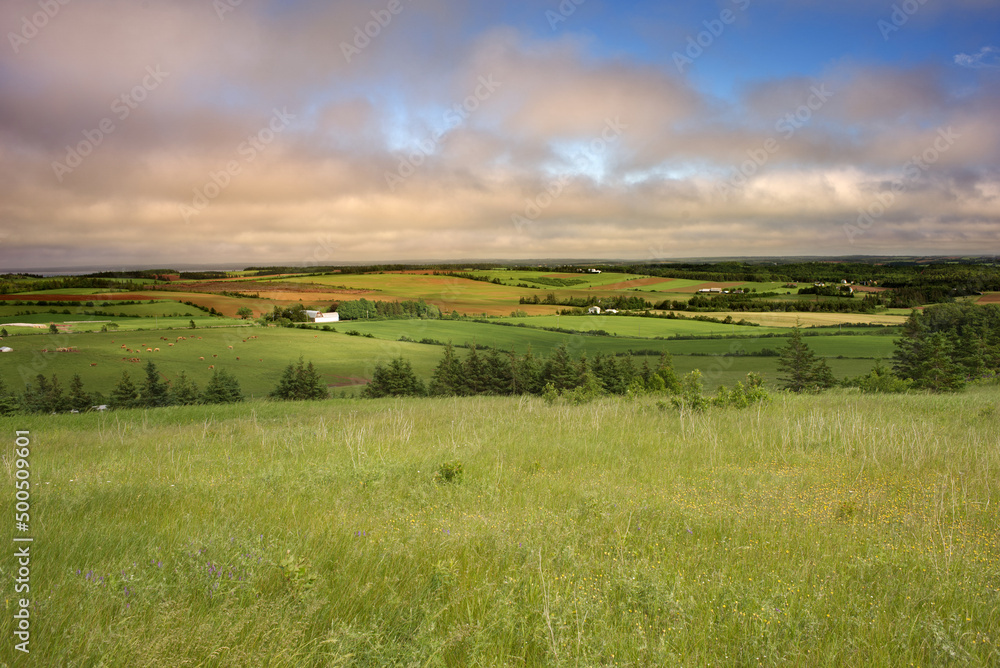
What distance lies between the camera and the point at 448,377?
49156mm

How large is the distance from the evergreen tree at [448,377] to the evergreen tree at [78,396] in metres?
28.1

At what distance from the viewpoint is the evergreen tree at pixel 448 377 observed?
48.5m

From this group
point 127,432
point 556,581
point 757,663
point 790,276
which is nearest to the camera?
point 757,663

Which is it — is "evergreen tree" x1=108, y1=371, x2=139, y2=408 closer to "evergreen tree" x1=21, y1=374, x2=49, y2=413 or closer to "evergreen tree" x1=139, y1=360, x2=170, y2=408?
"evergreen tree" x1=139, y1=360, x2=170, y2=408

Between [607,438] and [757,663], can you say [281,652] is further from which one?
[607,438]

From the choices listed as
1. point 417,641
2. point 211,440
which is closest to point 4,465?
point 211,440

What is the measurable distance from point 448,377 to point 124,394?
27.5m

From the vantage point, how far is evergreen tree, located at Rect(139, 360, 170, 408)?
3734 centimetres

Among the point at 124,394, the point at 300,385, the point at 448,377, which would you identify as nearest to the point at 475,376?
the point at 448,377

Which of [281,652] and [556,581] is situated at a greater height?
[281,652]

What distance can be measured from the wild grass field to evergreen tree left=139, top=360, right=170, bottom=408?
3588cm

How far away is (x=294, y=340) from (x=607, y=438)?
5235cm

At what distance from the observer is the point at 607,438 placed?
9492 mm

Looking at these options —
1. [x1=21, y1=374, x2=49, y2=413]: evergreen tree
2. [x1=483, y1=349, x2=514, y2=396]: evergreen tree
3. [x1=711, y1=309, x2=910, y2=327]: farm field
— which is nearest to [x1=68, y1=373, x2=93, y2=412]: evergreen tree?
[x1=21, y1=374, x2=49, y2=413]: evergreen tree
